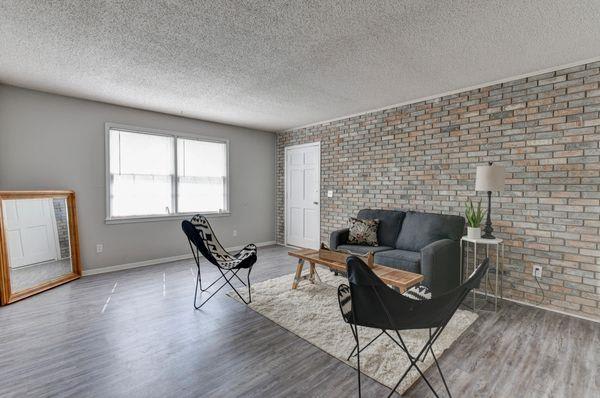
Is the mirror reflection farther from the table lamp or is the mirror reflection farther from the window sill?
the table lamp

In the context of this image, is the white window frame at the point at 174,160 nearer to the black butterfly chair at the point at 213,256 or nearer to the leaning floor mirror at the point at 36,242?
the leaning floor mirror at the point at 36,242

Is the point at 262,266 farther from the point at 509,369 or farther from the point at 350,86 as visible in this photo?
the point at 509,369

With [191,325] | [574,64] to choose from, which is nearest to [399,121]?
[574,64]

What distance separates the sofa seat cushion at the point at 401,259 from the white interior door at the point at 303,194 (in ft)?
7.32

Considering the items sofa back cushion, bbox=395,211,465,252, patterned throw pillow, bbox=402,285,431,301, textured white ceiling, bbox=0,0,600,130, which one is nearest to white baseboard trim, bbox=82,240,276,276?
textured white ceiling, bbox=0,0,600,130

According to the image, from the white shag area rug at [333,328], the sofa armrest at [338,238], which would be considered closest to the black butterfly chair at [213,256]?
the white shag area rug at [333,328]

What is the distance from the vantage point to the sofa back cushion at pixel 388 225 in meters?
4.04

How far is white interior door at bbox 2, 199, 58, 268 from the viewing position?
→ 3.30m

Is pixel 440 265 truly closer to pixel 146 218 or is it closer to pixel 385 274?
pixel 385 274

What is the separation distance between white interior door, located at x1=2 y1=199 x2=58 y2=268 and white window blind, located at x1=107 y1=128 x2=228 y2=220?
2.50ft

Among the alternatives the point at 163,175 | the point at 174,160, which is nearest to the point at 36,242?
the point at 163,175

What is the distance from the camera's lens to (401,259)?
10.8 ft

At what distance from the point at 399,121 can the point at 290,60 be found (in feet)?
7.06

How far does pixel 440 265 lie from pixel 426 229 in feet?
2.28
